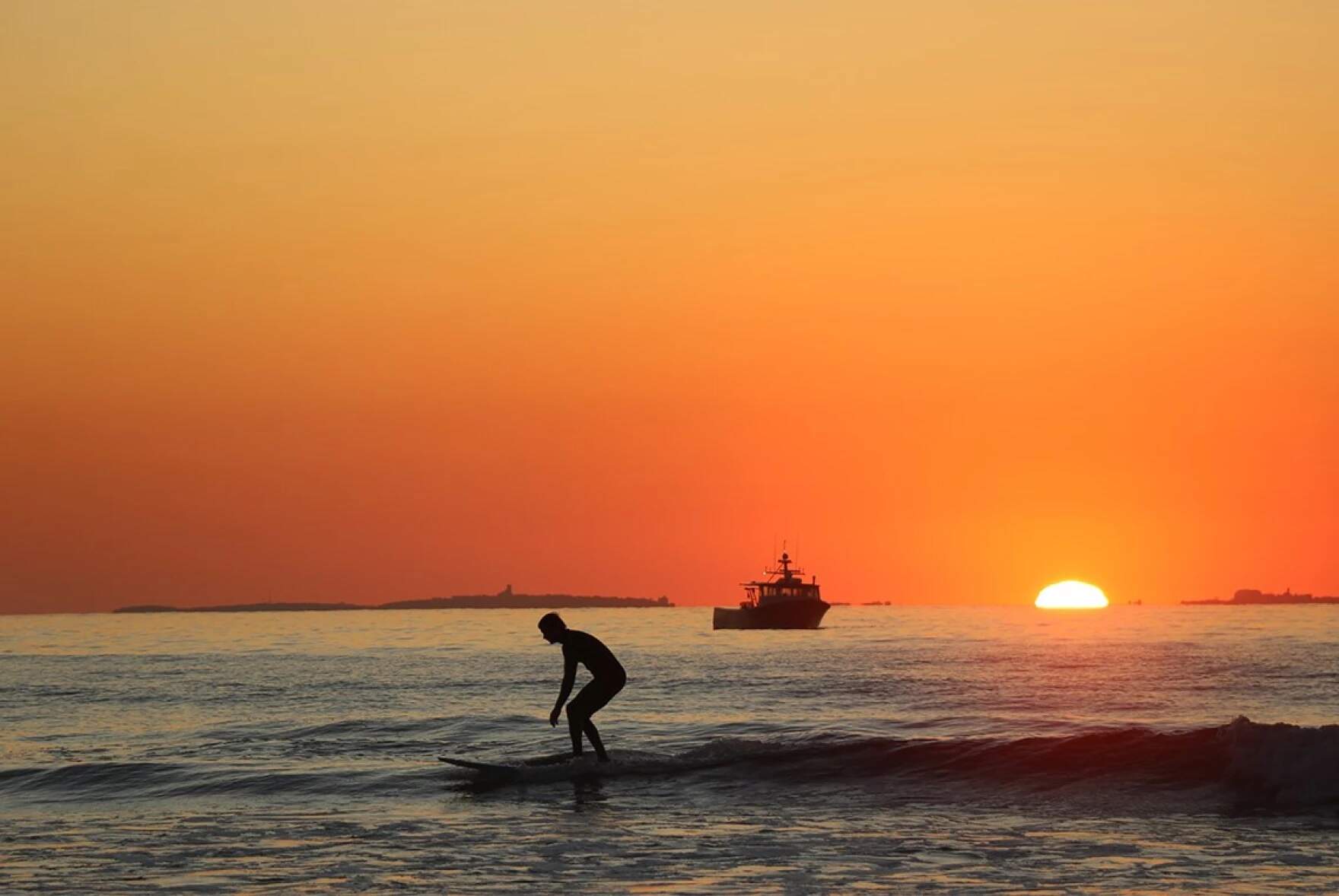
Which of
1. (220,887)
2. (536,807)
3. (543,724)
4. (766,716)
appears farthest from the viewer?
(766,716)

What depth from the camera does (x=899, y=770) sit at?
20922 mm

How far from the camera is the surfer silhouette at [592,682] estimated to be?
790 inches

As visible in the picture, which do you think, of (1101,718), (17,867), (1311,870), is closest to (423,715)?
(1101,718)

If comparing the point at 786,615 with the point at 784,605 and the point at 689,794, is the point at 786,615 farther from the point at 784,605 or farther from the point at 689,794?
the point at 689,794

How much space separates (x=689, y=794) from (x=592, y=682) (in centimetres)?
218

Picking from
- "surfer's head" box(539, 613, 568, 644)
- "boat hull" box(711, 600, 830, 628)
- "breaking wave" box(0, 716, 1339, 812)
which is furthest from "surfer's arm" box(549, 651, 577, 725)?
"boat hull" box(711, 600, 830, 628)

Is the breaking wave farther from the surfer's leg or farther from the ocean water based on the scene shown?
the surfer's leg

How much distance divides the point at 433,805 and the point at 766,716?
51.5ft

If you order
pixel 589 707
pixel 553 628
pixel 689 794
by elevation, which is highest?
pixel 553 628

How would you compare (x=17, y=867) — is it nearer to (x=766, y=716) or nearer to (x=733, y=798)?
(x=733, y=798)

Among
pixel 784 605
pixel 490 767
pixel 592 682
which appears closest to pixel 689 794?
pixel 592 682

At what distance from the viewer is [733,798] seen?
18422mm

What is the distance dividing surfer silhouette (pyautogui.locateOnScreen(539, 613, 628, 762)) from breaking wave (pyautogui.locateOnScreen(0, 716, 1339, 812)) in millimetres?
533

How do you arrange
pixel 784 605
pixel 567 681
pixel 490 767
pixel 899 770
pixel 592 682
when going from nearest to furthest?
pixel 567 681, pixel 592 682, pixel 490 767, pixel 899 770, pixel 784 605
